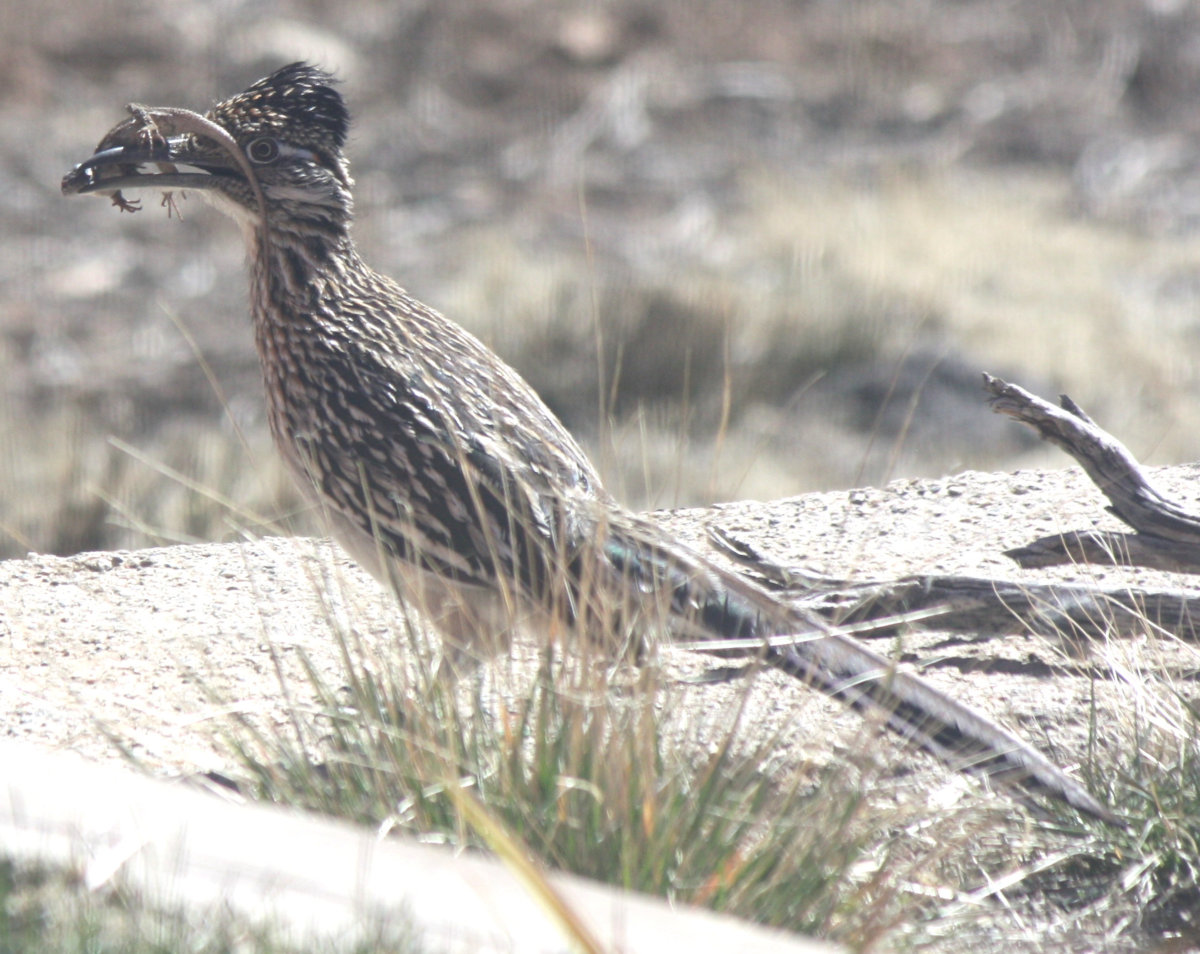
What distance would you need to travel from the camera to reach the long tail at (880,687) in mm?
3500

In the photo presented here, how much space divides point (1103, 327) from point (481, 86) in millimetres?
6920

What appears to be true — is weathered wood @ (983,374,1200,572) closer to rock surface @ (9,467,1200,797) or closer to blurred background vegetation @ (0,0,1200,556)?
rock surface @ (9,467,1200,797)

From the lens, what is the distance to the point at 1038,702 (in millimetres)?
4305

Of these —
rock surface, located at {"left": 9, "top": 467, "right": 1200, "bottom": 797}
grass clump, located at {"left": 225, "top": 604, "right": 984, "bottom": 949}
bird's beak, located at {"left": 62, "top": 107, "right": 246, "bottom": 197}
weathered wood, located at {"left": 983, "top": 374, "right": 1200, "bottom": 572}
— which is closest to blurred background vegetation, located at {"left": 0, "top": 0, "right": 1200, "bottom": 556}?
rock surface, located at {"left": 9, "top": 467, "right": 1200, "bottom": 797}

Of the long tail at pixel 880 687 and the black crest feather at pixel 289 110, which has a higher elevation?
the black crest feather at pixel 289 110

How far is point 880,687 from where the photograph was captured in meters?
3.54

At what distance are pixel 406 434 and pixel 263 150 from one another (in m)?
1.01

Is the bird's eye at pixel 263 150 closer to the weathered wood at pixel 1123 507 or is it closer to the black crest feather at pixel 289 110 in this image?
the black crest feather at pixel 289 110

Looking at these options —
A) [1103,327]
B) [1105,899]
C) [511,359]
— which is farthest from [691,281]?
[1105,899]

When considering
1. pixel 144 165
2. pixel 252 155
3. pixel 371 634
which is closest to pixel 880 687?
pixel 371 634

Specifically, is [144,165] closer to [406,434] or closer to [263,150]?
[263,150]

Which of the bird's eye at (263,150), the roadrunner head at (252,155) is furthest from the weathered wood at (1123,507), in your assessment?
the bird's eye at (263,150)

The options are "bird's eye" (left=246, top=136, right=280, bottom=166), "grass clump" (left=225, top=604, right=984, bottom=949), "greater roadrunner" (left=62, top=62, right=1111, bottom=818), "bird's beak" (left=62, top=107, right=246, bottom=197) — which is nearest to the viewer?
"grass clump" (left=225, top=604, right=984, bottom=949)

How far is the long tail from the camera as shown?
3500 mm
